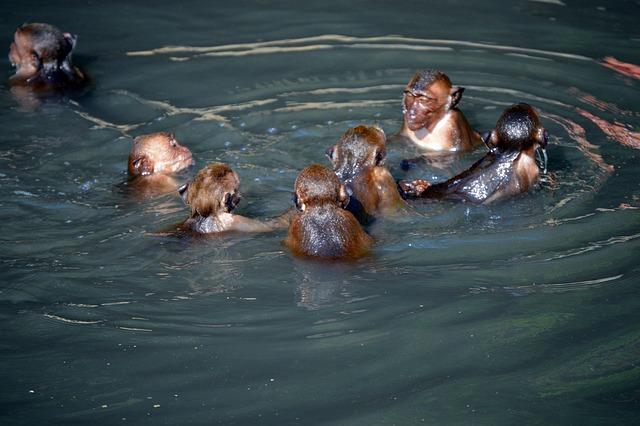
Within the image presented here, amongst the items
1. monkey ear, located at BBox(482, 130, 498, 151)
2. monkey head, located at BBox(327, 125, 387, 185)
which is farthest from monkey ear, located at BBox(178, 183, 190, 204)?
monkey ear, located at BBox(482, 130, 498, 151)

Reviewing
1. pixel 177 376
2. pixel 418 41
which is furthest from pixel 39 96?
pixel 177 376

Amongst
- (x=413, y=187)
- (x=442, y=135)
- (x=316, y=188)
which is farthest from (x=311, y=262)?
(x=442, y=135)

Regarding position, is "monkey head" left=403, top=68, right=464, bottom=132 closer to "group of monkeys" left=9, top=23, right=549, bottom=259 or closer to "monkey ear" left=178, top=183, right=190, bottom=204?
"group of monkeys" left=9, top=23, right=549, bottom=259

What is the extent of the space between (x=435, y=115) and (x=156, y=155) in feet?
9.94

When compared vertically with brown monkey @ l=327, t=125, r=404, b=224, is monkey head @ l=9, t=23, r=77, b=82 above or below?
above

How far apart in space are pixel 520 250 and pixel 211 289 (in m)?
2.52

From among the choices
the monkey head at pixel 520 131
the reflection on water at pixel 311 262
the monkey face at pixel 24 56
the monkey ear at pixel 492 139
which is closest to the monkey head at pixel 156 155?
the reflection on water at pixel 311 262

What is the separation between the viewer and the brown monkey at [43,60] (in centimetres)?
1105

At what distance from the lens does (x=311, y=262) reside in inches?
270

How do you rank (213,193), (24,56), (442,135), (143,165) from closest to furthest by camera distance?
(213,193) → (143,165) → (442,135) → (24,56)

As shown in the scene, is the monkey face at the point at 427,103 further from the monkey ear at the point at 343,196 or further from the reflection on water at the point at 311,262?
the monkey ear at the point at 343,196

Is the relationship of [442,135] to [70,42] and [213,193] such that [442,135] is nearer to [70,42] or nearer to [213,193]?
[213,193]

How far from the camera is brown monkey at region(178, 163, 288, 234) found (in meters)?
7.57

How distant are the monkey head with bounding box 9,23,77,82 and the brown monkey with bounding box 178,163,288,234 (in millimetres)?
4313
